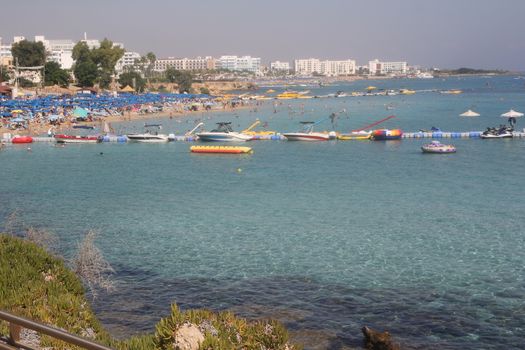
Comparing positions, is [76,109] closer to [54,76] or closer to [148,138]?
[148,138]

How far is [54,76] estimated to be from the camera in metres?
115

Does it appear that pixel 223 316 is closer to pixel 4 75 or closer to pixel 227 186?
pixel 227 186

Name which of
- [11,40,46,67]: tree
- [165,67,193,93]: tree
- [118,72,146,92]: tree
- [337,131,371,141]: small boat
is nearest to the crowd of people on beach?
[118,72,146,92]: tree

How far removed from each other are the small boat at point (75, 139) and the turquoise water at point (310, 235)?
8917 mm

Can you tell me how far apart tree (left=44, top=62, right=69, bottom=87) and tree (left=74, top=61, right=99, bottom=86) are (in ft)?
8.74

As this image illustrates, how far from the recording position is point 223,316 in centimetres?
776

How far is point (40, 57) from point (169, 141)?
73.0 m

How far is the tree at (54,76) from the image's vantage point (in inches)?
4537

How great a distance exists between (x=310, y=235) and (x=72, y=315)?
16050 millimetres

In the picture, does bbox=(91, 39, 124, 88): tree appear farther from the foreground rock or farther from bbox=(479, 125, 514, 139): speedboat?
the foreground rock

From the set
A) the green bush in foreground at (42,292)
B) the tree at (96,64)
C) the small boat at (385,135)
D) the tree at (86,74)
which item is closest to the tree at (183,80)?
the tree at (96,64)

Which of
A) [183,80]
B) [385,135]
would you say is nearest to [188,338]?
[385,135]

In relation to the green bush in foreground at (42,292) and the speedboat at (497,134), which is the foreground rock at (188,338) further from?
the speedboat at (497,134)

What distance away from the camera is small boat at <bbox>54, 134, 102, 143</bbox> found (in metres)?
60.2
